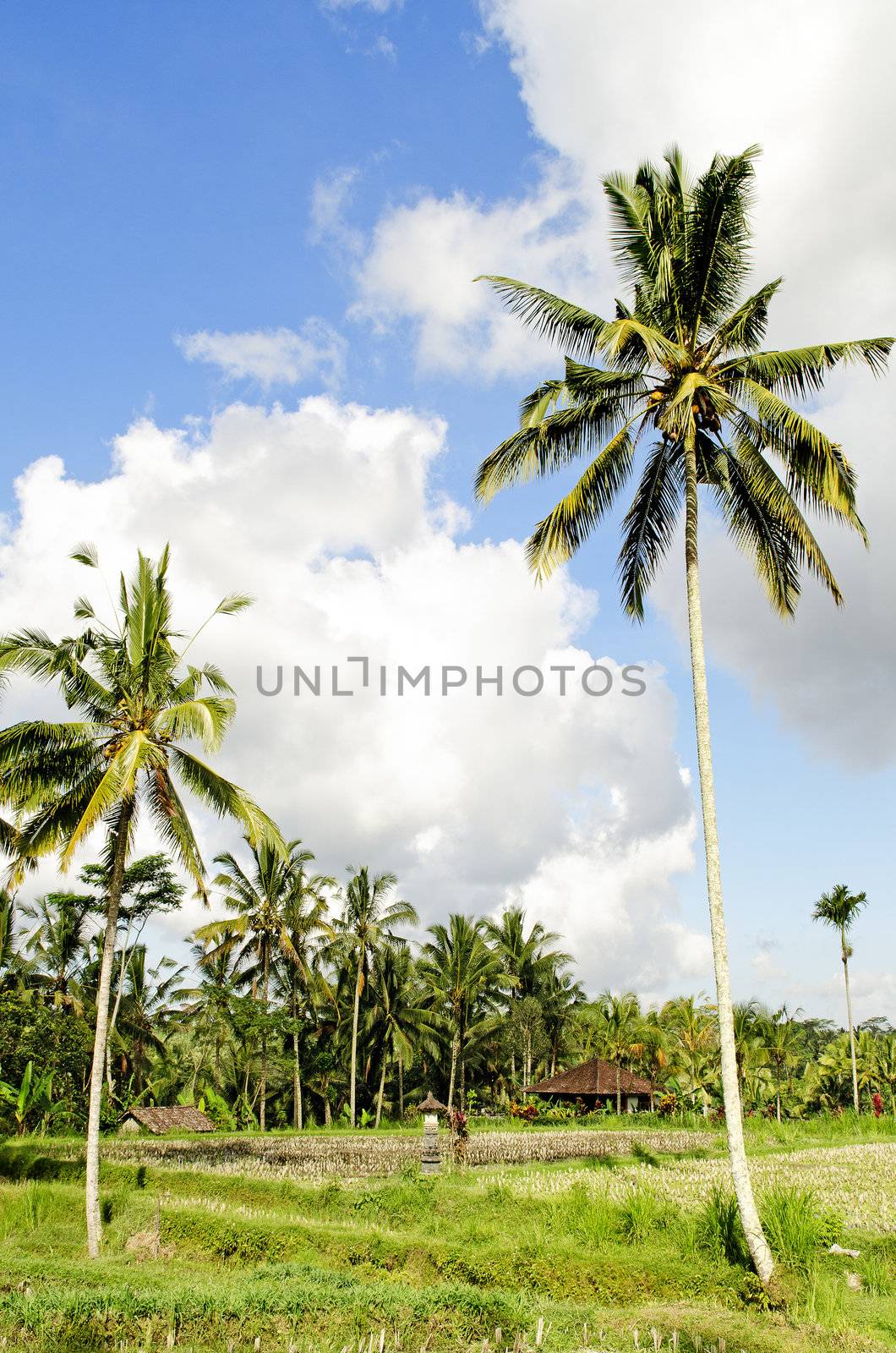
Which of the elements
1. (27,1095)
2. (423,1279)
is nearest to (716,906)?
(423,1279)

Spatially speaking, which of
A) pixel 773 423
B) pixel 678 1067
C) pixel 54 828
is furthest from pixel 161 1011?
pixel 773 423

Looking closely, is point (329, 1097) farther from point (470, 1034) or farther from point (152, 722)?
point (152, 722)

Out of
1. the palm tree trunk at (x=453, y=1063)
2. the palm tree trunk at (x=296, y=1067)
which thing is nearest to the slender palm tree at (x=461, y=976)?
Result: the palm tree trunk at (x=453, y=1063)

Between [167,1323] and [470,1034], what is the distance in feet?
97.4

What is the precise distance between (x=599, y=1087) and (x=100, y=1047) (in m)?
22.0

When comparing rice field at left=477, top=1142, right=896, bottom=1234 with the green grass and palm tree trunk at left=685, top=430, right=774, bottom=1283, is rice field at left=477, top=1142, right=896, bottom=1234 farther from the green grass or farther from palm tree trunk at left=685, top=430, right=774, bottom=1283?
palm tree trunk at left=685, top=430, right=774, bottom=1283

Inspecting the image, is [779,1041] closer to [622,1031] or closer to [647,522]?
[622,1031]

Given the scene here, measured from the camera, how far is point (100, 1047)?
15141 millimetres

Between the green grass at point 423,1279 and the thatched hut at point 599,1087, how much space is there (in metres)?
18.4

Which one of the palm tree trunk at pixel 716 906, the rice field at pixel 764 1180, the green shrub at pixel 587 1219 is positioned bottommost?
the rice field at pixel 764 1180

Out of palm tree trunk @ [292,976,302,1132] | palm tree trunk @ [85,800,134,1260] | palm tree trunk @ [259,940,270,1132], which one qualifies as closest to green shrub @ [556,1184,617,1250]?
palm tree trunk @ [85,800,134,1260]

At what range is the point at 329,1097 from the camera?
39.5 meters

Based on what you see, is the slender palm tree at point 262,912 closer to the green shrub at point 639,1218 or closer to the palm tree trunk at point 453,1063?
the palm tree trunk at point 453,1063

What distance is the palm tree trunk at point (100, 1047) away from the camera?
1430 centimetres
